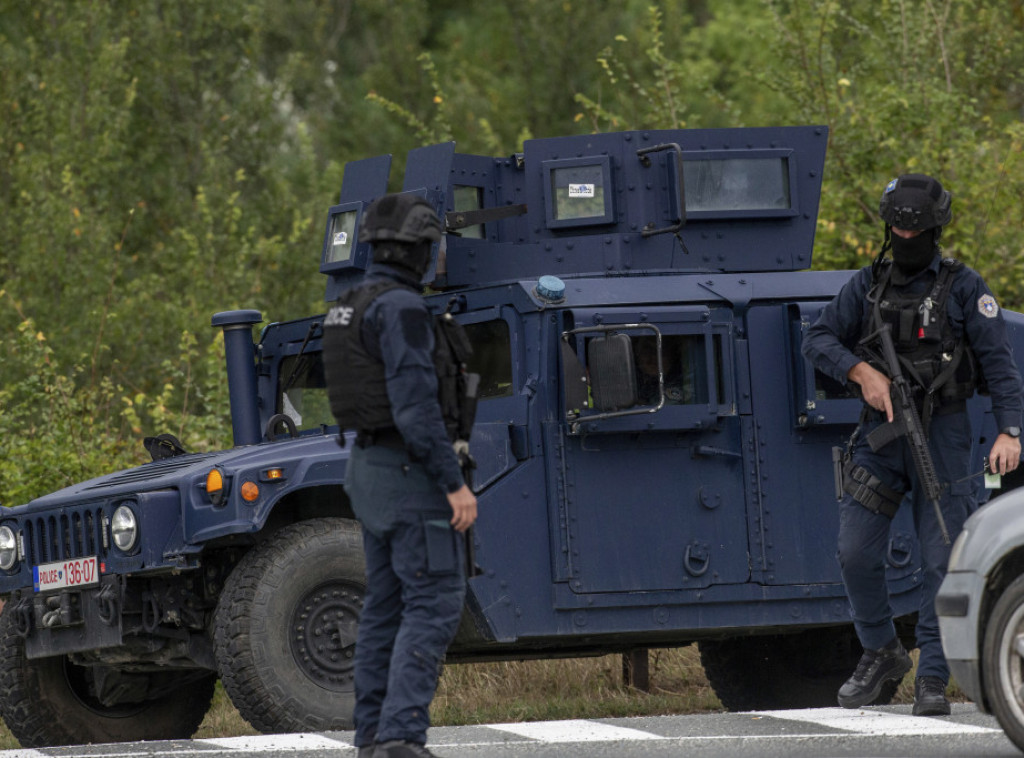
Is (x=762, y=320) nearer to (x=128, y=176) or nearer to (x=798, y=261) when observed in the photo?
(x=798, y=261)

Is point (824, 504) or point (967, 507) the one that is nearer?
point (967, 507)

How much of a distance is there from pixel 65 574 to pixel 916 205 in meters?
3.60

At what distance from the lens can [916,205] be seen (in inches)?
251

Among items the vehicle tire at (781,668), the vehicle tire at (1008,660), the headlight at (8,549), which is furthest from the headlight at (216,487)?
the vehicle tire at (1008,660)

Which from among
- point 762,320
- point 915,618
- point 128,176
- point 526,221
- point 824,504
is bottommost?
point 915,618

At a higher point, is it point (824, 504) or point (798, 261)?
point (798, 261)

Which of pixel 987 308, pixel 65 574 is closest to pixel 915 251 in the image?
pixel 987 308

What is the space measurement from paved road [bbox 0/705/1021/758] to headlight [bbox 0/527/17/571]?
5.26 ft

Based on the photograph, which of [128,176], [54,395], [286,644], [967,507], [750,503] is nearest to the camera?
[967,507]

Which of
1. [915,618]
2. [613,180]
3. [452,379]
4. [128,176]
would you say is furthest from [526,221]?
[128,176]

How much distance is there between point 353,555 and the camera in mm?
7238

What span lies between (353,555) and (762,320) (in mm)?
1897

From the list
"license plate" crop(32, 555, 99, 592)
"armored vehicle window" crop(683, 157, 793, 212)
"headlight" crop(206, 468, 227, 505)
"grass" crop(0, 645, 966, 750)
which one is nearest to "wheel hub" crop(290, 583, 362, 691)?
"headlight" crop(206, 468, 227, 505)

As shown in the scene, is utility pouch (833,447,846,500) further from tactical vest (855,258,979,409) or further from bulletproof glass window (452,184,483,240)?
bulletproof glass window (452,184,483,240)
